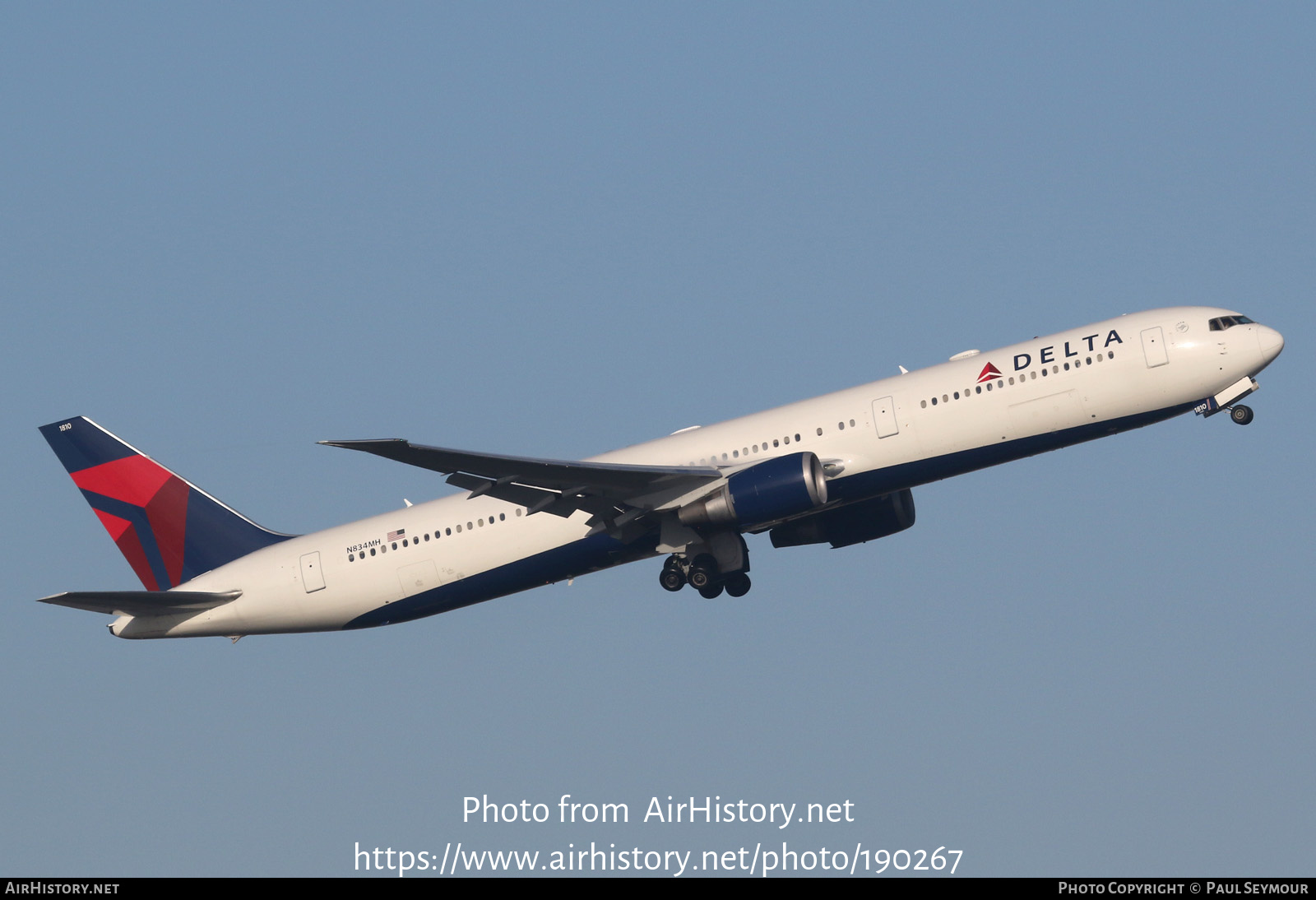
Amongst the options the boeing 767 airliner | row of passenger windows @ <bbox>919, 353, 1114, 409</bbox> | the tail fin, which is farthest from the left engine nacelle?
the tail fin

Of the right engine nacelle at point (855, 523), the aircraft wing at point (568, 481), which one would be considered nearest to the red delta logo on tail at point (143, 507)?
the aircraft wing at point (568, 481)

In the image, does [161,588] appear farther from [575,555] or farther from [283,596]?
[575,555]

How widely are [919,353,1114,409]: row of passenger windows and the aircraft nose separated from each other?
3.77 m

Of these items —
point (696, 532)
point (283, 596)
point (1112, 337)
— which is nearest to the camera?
point (1112, 337)

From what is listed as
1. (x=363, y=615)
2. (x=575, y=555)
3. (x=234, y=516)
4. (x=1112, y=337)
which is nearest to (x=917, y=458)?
(x=1112, y=337)

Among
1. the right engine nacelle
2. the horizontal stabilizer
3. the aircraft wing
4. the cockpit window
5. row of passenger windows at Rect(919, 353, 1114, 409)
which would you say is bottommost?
the horizontal stabilizer

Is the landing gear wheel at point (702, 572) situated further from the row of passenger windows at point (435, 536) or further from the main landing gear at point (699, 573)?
the row of passenger windows at point (435, 536)

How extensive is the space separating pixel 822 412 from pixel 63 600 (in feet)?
69.2

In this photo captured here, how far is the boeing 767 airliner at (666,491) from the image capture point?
39.8 m

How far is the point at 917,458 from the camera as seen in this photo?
40.6 meters

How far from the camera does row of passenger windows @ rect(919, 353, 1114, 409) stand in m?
39.9

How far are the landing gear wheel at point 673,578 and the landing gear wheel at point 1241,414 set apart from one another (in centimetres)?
1554

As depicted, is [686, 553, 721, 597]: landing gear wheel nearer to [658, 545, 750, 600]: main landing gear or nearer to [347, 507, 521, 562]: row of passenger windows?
[658, 545, 750, 600]: main landing gear

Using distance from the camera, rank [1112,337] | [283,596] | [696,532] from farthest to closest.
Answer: [283,596]
[696,532]
[1112,337]
